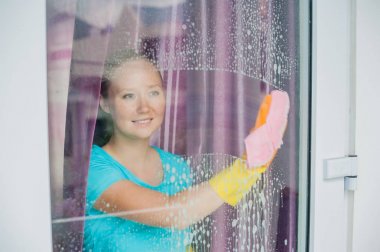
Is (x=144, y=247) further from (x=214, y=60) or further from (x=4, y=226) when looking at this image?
(x=214, y=60)

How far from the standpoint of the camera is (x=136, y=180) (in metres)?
1.05

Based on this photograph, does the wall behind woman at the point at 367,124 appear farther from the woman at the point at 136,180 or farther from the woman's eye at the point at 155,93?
the woman's eye at the point at 155,93

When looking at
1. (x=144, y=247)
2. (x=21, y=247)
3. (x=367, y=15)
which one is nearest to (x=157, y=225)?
(x=144, y=247)

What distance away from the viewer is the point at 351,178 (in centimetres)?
142

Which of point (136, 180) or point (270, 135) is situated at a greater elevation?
point (270, 135)

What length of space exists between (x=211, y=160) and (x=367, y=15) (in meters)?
0.87

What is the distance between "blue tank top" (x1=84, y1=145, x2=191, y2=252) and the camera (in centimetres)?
99

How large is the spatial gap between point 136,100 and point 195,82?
0.19 meters

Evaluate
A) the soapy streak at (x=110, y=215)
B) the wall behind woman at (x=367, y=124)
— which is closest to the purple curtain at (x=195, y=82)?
the soapy streak at (x=110, y=215)

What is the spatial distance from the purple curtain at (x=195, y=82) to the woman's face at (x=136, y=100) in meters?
0.03

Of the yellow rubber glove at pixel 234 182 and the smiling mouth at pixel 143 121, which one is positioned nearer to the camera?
the smiling mouth at pixel 143 121

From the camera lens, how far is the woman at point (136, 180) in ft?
3.28

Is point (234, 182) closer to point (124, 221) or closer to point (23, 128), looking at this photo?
point (124, 221)

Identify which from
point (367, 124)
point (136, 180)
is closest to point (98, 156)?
point (136, 180)
